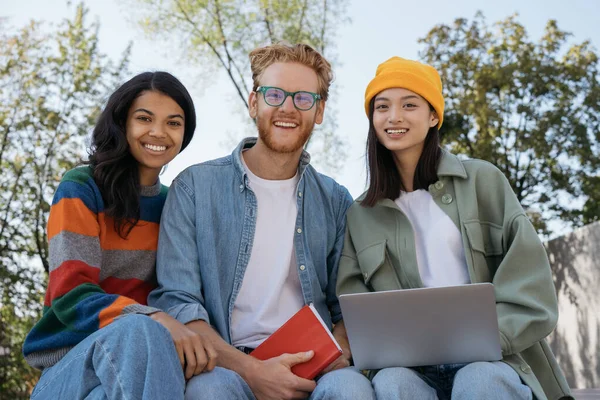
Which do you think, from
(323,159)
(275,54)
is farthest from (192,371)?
(323,159)

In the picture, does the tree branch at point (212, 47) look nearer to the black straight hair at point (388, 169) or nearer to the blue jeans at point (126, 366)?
the black straight hair at point (388, 169)

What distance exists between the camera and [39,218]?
1388cm

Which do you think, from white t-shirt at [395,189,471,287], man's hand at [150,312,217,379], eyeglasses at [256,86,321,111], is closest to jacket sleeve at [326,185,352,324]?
white t-shirt at [395,189,471,287]

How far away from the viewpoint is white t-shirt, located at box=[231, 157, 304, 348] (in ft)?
10.7

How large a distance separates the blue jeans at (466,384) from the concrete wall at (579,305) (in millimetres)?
7082

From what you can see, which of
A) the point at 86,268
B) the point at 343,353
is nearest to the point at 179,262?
the point at 86,268

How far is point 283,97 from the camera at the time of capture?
11.5ft

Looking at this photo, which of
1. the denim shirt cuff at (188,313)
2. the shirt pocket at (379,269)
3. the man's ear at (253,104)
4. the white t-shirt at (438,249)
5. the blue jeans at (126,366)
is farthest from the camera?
the man's ear at (253,104)

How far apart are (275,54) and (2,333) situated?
11.6 m

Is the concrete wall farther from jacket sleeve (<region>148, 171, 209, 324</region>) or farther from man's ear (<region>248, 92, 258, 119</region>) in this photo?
jacket sleeve (<region>148, 171, 209, 324</region>)

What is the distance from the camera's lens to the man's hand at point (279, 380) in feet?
9.00

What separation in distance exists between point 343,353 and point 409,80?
4.26ft

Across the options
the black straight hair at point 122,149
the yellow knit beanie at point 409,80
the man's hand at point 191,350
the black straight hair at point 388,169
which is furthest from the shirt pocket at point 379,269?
the black straight hair at point 122,149

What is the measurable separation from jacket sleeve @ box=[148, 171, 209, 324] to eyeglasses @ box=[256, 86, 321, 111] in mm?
584
